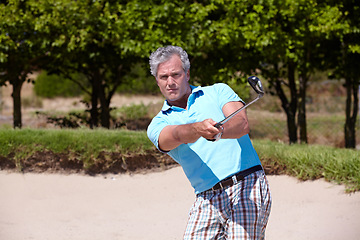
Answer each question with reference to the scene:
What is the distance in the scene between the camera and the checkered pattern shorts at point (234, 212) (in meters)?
2.98

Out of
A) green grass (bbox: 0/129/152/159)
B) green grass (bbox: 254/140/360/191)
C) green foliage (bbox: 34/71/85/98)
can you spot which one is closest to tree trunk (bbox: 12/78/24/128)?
green grass (bbox: 0/129/152/159)

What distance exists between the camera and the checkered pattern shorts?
2.98m

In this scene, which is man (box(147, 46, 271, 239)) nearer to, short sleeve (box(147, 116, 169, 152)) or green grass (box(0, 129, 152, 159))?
short sleeve (box(147, 116, 169, 152))

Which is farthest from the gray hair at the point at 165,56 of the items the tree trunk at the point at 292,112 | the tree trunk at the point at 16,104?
the tree trunk at the point at 16,104

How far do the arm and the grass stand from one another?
4949 mm

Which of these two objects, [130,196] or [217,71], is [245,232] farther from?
[217,71]

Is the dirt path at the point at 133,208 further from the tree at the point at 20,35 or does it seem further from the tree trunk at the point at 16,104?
the tree trunk at the point at 16,104

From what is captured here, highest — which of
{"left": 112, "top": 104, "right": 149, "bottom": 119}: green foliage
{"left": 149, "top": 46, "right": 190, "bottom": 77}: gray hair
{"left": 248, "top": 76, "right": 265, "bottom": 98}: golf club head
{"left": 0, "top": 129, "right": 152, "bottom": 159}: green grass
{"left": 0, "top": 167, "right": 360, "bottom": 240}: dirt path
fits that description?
{"left": 149, "top": 46, "right": 190, "bottom": 77}: gray hair

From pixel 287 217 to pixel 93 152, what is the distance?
3180 mm

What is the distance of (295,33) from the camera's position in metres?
12.2

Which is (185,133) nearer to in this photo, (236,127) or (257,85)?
(236,127)

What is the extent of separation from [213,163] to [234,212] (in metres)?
0.31

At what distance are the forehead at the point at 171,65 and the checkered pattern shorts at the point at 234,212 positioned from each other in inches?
30.4

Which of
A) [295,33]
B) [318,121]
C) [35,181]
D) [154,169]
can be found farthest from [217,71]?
[318,121]
